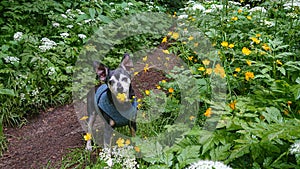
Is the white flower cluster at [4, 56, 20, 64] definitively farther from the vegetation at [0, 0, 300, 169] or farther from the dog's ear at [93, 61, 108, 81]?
the dog's ear at [93, 61, 108, 81]

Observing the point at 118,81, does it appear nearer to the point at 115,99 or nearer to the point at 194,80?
the point at 115,99

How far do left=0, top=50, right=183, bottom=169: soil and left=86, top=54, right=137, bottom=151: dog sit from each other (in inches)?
19.8

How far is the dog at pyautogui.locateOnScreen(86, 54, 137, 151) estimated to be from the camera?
7.77 feet

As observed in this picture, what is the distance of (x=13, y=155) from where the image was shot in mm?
2982

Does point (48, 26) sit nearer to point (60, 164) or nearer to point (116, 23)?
point (116, 23)

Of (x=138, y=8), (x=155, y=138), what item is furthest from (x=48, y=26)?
(x=155, y=138)

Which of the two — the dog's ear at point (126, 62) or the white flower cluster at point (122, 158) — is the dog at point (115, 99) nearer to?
the dog's ear at point (126, 62)

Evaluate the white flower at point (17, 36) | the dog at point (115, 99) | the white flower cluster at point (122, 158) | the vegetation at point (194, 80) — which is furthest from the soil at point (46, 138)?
the white flower at point (17, 36)

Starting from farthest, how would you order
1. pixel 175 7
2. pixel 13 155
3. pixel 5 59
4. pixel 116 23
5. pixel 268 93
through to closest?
1. pixel 175 7
2. pixel 116 23
3. pixel 5 59
4. pixel 13 155
5. pixel 268 93

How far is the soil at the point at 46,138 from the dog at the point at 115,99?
503 mm

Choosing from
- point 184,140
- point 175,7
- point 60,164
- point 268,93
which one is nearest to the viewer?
point 184,140

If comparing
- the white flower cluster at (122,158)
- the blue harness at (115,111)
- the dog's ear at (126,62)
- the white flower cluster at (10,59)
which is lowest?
the white flower cluster at (122,158)

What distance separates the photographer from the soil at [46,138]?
9.25ft

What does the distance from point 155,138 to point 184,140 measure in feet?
1.46
